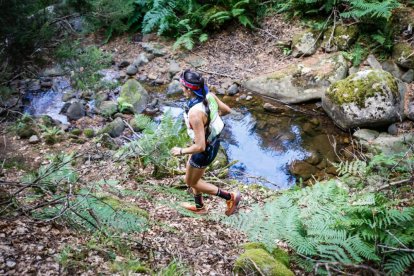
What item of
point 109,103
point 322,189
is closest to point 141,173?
point 322,189

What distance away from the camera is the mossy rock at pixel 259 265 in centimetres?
323

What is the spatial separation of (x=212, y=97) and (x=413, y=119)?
5.47 metres

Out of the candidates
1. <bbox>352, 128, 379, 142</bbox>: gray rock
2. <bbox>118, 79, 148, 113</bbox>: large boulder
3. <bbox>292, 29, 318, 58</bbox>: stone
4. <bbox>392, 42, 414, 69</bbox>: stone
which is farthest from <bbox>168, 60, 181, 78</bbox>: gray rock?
<bbox>392, 42, 414, 69</bbox>: stone

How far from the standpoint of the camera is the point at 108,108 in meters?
8.68

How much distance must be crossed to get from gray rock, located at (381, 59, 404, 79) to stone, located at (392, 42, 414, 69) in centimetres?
10

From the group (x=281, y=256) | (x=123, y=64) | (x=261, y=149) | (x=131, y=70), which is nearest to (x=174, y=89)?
(x=131, y=70)

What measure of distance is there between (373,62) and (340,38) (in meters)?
1.12

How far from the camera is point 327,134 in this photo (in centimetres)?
787

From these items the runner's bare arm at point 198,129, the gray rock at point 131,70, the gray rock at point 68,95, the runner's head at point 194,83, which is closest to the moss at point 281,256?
the runner's bare arm at point 198,129

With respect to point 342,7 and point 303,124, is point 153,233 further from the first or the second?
point 342,7

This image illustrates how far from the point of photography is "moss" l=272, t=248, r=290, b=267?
3.60m

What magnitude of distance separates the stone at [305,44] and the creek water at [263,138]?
2159 millimetres

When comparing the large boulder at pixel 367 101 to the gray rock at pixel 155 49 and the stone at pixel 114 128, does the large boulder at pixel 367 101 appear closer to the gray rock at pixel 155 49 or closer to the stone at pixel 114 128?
the stone at pixel 114 128

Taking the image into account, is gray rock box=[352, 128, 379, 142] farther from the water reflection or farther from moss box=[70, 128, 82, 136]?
moss box=[70, 128, 82, 136]
